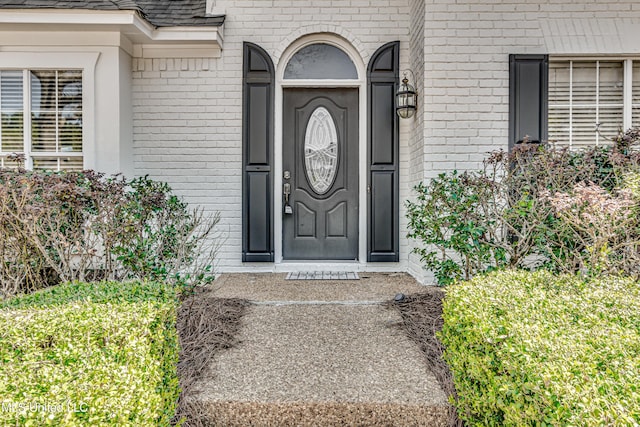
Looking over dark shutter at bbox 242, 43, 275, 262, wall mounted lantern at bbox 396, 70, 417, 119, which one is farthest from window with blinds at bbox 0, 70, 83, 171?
wall mounted lantern at bbox 396, 70, 417, 119

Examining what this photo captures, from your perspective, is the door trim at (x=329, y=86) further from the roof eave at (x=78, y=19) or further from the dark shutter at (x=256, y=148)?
the roof eave at (x=78, y=19)

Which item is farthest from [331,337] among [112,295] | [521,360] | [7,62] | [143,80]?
[7,62]

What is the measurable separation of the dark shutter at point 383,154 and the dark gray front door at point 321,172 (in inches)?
10.3

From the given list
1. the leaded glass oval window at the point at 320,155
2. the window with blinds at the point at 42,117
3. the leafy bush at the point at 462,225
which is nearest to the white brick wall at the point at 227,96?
the window with blinds at the point at 42,117

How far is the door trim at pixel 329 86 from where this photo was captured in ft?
17.9

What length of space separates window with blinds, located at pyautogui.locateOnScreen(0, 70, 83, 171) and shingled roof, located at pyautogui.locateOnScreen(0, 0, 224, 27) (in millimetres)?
690

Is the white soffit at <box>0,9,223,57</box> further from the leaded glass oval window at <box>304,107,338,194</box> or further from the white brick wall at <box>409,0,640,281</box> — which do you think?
the white brick wall at <box>409,0,640,281</box>

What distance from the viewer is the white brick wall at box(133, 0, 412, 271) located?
5.38m

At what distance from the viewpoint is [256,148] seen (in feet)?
17.5

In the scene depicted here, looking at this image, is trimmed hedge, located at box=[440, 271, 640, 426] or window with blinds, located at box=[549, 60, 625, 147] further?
window with blinds, located at box=[549, 60, 625, 147]

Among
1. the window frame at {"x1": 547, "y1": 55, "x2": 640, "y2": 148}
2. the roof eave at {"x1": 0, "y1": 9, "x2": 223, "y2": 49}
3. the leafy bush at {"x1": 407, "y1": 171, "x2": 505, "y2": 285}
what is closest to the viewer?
the leafy bush at {"x1": 407, "y1": 171, "x2": 505, "y2": 285}

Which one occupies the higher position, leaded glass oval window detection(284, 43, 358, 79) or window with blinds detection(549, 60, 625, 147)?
leaded glass oval window detection(284, 43, 358, 79)

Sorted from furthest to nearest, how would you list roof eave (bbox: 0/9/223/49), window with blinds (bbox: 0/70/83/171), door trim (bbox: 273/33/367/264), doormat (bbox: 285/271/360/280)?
door trim (bbox: 273/33/367/264) → window with blinds (bbox: 0/70/83/171) → doormat (bbox: 285/271/360/280) → roof eave (bbox: 0/9/223/49)

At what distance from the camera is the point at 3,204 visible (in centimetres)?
359
